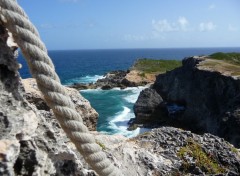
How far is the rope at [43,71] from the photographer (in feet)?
10.5

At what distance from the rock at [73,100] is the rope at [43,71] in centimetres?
532

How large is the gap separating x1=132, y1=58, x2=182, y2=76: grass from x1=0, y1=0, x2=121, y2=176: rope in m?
86.0

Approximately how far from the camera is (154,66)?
99.8 meters

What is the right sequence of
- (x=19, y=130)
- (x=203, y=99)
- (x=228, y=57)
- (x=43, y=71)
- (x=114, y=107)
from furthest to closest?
(x=114, y=107) < (x=228, y=57) < (x=203, y=99) < (x=19, y=130) < (x=43, y=71)

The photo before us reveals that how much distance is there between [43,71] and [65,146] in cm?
123

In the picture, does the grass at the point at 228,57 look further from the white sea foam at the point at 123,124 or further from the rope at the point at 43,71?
the rope at the point at 43,71

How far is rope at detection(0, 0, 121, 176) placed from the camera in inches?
125

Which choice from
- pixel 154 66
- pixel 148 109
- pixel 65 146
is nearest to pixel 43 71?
pixel 65 146

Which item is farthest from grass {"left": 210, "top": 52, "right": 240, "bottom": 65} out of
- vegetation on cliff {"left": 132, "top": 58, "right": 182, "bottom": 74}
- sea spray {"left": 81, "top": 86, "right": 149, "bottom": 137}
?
vegetation on cliff {"left": 132, "top": 58, "right": 182, "bottom": 74}

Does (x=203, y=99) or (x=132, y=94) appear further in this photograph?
(x=132, y=94)

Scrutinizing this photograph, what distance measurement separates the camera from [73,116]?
3.38 metres

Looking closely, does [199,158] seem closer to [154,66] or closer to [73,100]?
[73,100]

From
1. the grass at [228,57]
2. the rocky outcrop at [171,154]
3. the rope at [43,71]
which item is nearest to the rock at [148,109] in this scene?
the grass at [228,57]

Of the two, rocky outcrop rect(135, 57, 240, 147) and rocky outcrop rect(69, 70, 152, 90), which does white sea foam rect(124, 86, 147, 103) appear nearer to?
rocky outcrop rect(69, 70, 152, 90)
